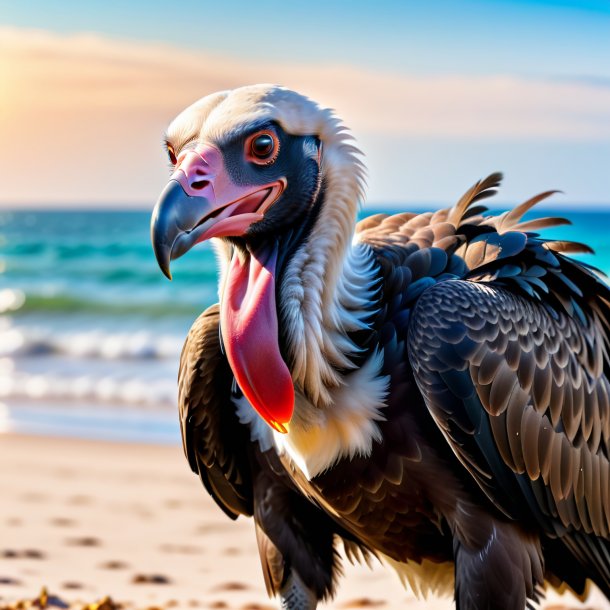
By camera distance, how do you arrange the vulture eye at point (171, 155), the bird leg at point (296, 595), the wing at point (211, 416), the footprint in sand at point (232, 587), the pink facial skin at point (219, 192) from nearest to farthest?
the pink facial skin at point (219, 192) < the vulture eye at point (171, 155) < the wing at point (211, 416) < the bird leg at point (296, 595) < the footprint in sand at point (232, 587)

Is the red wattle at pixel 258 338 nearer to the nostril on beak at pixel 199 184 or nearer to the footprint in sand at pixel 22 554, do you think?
the nostril on beak at pixel 199 184

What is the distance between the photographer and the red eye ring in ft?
10.0

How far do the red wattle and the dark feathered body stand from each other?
0.31 m

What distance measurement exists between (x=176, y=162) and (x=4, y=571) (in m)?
3.31

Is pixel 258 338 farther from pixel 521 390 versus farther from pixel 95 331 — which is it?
pixel 95 331

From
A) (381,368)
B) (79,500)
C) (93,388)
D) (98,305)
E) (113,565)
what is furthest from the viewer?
(98,305)

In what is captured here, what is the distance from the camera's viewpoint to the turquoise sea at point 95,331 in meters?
9.28

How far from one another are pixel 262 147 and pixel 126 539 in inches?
149

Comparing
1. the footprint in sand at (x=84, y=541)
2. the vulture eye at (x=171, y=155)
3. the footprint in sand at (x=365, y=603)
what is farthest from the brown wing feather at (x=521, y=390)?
the footprint in sand at (x=84, y=541)

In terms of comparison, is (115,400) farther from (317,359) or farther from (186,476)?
(317,359)

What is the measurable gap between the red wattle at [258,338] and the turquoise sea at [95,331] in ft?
5.02

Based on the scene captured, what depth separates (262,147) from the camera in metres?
3.07

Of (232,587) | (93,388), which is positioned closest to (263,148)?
(232,587)

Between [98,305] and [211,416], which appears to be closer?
[211,416]
